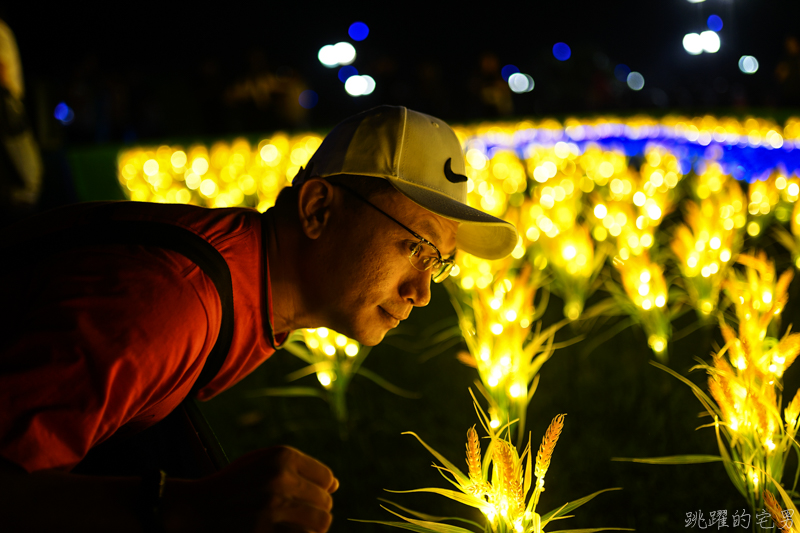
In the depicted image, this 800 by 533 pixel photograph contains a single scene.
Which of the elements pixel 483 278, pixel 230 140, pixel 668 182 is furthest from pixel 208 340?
pixel 230 140

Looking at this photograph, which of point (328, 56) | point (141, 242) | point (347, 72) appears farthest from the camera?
point (347, 72)

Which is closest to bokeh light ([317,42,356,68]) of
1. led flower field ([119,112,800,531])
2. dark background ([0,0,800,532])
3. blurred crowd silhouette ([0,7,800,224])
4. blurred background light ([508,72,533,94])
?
dark background ([0,0,800,532])

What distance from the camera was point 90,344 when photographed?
0.74 m

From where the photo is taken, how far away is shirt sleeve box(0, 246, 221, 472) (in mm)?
701

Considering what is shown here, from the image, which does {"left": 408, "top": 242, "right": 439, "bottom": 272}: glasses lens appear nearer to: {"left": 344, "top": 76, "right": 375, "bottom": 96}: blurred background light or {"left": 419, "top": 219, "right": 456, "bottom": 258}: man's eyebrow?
{"left": 419, "top": 219, "right": 456, "bottom": 258}: man's eyebrow

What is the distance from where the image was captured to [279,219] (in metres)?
1.22

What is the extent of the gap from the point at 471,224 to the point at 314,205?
437mm

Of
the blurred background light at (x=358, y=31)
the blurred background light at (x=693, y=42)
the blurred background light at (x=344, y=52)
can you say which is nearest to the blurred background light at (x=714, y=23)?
the blurred background light at (x=693, y=42)

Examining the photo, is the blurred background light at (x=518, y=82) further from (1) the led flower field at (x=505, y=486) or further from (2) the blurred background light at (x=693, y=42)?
(1) the led flower field at (x=505, y=486)

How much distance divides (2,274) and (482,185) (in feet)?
12.9

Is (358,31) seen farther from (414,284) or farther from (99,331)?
(99,331)

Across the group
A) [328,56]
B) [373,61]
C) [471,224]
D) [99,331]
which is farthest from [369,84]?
[99,331]

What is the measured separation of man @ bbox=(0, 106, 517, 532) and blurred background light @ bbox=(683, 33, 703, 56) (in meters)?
28.0

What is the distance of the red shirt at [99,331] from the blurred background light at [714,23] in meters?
30.2
